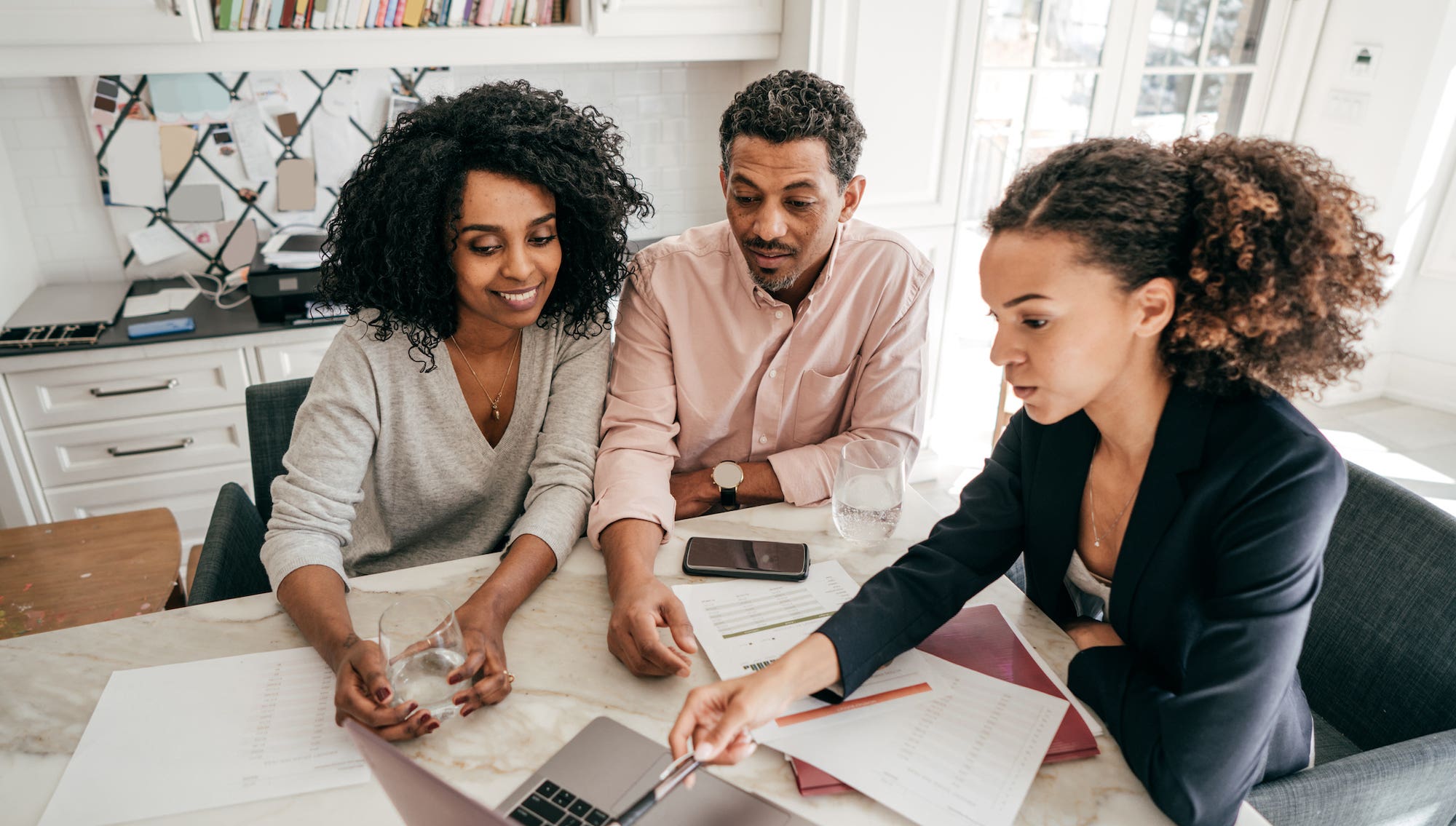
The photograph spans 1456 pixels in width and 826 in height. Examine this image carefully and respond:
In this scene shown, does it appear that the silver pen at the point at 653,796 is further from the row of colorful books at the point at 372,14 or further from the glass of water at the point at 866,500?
the row of colorful books at the point at 372,14

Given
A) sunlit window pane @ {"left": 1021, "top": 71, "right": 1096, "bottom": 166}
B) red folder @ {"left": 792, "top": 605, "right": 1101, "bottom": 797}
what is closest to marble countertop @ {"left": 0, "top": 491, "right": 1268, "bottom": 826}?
red folder @ {"left": 792, "top": 605, "right": 1101, "bottom": 797}

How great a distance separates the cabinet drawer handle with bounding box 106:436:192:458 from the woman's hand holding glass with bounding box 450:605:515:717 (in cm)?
189

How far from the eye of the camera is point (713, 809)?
0.90 meters

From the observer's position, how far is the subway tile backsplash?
8.52 feet

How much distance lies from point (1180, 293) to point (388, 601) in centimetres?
108

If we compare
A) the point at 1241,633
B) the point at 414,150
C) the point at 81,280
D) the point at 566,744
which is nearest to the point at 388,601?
the point at 566,744

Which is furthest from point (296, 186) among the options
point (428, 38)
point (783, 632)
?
point (783, 632)

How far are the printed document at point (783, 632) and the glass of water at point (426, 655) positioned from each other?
0.31 meters

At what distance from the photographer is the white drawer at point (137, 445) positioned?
2.47 m

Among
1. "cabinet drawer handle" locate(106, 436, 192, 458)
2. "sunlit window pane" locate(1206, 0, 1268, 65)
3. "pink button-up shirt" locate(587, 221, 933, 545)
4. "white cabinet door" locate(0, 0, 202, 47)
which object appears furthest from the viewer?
"sunlit window pane" locate(1206, 0, 1268, 65)

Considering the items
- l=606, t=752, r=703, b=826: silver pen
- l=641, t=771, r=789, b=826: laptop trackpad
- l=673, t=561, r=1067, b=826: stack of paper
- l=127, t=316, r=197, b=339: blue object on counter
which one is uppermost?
l=606, t=752, r=703, b=826: silver pen

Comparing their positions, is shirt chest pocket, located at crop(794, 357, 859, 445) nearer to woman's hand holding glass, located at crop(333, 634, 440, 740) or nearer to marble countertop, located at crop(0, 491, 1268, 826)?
marble countertop, located at crop(0, 491, 1268, 826)

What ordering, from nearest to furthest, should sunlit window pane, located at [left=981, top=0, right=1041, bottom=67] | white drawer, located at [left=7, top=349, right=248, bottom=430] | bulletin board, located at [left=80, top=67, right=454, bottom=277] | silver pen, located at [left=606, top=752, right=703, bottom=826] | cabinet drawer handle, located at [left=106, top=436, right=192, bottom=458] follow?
silver pen, located at [left=606, top=752, right=703, bottom=826], white drawer, located at [left=7, top=349, right=248, bottom=430], cabinet drawer handle, located at [left=106, top=436, right=192, bottom=458], bulletin board, located at [left=80, top=67, right=454, bottom=277], sunlit window pane, located at [left=981, top=0, right=1041, bottom=67]

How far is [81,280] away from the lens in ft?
9.10
